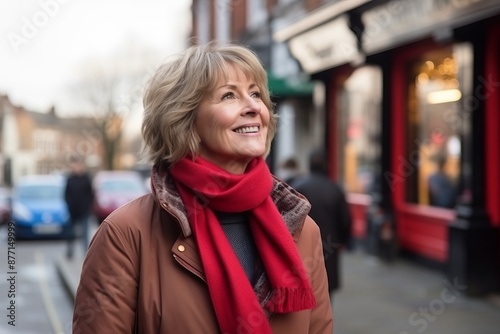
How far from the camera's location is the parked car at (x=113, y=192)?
1878cm

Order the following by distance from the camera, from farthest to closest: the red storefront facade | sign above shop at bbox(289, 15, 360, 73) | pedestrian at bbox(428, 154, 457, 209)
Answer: sign above shop at bbox(289, 15, 360, 73) < pedestrian at bbox(428, 154, 457, 209) < the red storefront facade

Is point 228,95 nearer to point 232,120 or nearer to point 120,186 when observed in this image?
point 232,120

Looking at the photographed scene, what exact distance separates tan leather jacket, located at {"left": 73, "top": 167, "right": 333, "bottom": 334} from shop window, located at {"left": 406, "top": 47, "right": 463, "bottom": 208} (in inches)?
292

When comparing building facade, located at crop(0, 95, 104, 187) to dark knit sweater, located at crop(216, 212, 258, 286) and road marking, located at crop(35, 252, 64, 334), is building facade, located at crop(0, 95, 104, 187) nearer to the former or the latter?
road marking, located at crop(35, 252, 64, 334)

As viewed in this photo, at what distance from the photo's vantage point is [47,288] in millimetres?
9844

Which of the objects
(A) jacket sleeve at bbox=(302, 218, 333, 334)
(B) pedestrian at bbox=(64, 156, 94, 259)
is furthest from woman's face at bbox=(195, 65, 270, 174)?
(B) pedestrian at bbox=(64, 156, 94, 259)

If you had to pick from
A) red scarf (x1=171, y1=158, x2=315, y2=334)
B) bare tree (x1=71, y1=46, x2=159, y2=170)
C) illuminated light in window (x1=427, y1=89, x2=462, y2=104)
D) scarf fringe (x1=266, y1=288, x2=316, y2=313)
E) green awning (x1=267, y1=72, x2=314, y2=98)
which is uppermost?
bare tree (x1=71, y1=46, x2=159, y2=170)

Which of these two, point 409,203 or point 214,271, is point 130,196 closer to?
point 409,203

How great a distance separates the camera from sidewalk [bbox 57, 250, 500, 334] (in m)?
6.85

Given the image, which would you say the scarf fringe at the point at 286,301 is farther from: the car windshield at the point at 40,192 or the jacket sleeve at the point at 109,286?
the car windshield at the point at 40,192

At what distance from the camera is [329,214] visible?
6.18m

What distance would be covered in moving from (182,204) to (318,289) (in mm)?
536

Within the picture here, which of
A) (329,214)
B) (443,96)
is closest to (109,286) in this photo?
(329,214)

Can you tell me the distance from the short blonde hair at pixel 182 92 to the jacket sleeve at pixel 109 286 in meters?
0.30
